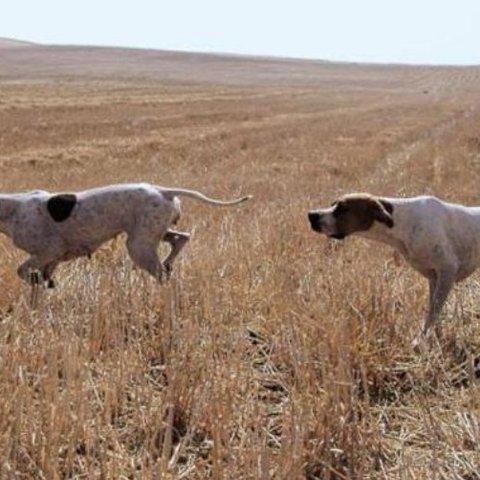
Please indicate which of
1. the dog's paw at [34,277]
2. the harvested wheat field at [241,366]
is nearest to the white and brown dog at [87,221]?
the harvested wheat field at [241,366]

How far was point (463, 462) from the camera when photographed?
366cm

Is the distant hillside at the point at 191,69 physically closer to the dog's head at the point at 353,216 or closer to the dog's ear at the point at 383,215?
the dog's head at the point at 353,216

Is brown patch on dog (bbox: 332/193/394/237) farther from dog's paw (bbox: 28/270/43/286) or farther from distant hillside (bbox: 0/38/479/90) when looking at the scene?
distant hillside (bbox: 0/38/479/90)

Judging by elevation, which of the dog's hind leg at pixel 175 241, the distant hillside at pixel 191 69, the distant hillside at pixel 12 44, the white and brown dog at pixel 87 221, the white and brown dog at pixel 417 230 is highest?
the white and brown dog at pixel 417 230

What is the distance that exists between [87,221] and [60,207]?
0.23 meters

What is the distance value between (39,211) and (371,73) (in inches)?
4816

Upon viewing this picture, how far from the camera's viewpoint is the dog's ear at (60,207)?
6.85m

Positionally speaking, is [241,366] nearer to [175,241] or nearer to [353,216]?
[353,216]

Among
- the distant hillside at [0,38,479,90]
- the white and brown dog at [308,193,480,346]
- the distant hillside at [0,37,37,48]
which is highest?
the white and brown dog at [308,193,480,346]

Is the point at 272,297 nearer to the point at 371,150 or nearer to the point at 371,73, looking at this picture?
the point at 371,150

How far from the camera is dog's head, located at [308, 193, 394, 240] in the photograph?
19.2 ft

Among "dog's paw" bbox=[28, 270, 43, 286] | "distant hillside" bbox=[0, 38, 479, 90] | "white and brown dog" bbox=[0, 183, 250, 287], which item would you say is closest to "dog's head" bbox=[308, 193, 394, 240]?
"white and brown dog" bbox=[0, 183, 250, 287]

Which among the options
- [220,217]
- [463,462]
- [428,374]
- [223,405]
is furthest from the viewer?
[220,217]

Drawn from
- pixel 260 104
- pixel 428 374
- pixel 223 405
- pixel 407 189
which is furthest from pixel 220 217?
pixel 260 104
